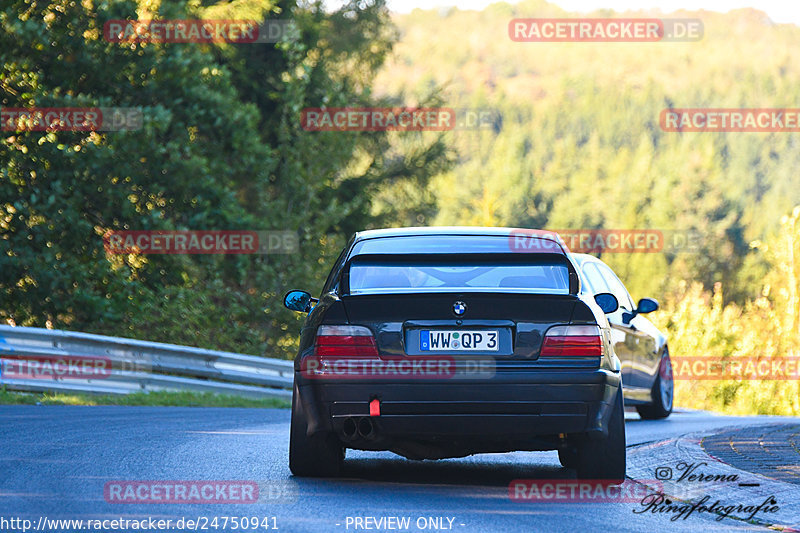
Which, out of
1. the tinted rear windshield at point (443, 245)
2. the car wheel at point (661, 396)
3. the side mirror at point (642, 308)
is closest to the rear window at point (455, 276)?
the tinted rear windshield at point (443, 245)

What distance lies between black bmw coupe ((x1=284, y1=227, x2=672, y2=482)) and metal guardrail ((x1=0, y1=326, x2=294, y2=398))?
8.38 metres

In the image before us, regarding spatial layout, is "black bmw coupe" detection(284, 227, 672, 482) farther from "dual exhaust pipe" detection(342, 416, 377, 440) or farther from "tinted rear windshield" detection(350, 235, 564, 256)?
"tinted rear windshield" detection(350, 235, 564, 256)

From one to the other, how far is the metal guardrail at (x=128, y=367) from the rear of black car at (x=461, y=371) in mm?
8466

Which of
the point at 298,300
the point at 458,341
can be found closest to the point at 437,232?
the point at 298,300

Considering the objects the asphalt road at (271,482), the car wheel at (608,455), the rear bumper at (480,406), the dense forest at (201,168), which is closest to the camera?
the asphalt road at (271,482)

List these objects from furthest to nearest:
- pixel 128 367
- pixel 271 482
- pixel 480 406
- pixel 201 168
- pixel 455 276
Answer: pixel 201 168
pixel 128 367
pixel 455 276
pixel 271 482
pixel 480 406

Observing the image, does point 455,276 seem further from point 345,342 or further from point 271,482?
point 271,482

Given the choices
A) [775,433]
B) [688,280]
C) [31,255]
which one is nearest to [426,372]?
[775,433]

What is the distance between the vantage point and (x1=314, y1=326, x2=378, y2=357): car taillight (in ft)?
23.2

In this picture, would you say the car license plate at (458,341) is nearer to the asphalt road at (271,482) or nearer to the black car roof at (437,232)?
the asphalt road at (271,482)

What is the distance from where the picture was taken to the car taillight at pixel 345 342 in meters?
7.06

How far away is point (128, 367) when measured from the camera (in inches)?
641

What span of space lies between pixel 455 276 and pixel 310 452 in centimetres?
138

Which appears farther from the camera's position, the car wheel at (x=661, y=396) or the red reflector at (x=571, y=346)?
the car wheel at (x=661, y=396)
